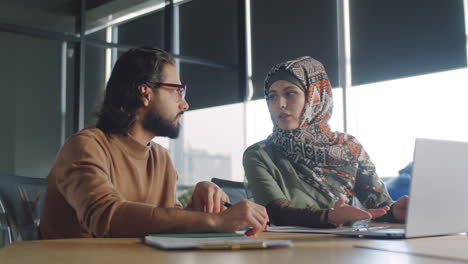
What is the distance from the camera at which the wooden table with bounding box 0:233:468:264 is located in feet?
2.49

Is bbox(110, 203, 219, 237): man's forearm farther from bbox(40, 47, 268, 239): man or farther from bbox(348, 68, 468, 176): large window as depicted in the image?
bbox(348, 68, 468, 176): large window

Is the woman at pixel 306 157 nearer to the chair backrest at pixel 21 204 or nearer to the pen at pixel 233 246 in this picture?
the chair backrest at pixel 21 204

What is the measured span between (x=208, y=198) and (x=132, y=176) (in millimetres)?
334

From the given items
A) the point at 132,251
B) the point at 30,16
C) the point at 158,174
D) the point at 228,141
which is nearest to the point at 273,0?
the point at 228,141

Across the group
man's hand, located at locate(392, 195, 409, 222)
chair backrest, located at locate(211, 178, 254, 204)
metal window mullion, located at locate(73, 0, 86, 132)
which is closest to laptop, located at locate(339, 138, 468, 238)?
man's hand, located at locate(392, 195, 409, 222)

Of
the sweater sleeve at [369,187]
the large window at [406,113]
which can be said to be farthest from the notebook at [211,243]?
the large window at [406,113]

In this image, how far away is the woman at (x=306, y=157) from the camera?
6.40 feet

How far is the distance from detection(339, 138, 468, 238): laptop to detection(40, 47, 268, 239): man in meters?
0.33

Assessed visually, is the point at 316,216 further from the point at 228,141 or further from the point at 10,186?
the point at 228,141

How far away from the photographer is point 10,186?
1.40 metres

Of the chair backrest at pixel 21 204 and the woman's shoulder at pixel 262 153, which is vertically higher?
the woman's shoulder at pixel 262 153

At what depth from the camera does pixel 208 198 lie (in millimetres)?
1356

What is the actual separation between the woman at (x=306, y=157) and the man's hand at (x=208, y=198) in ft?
1.42

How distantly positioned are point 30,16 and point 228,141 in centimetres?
252
